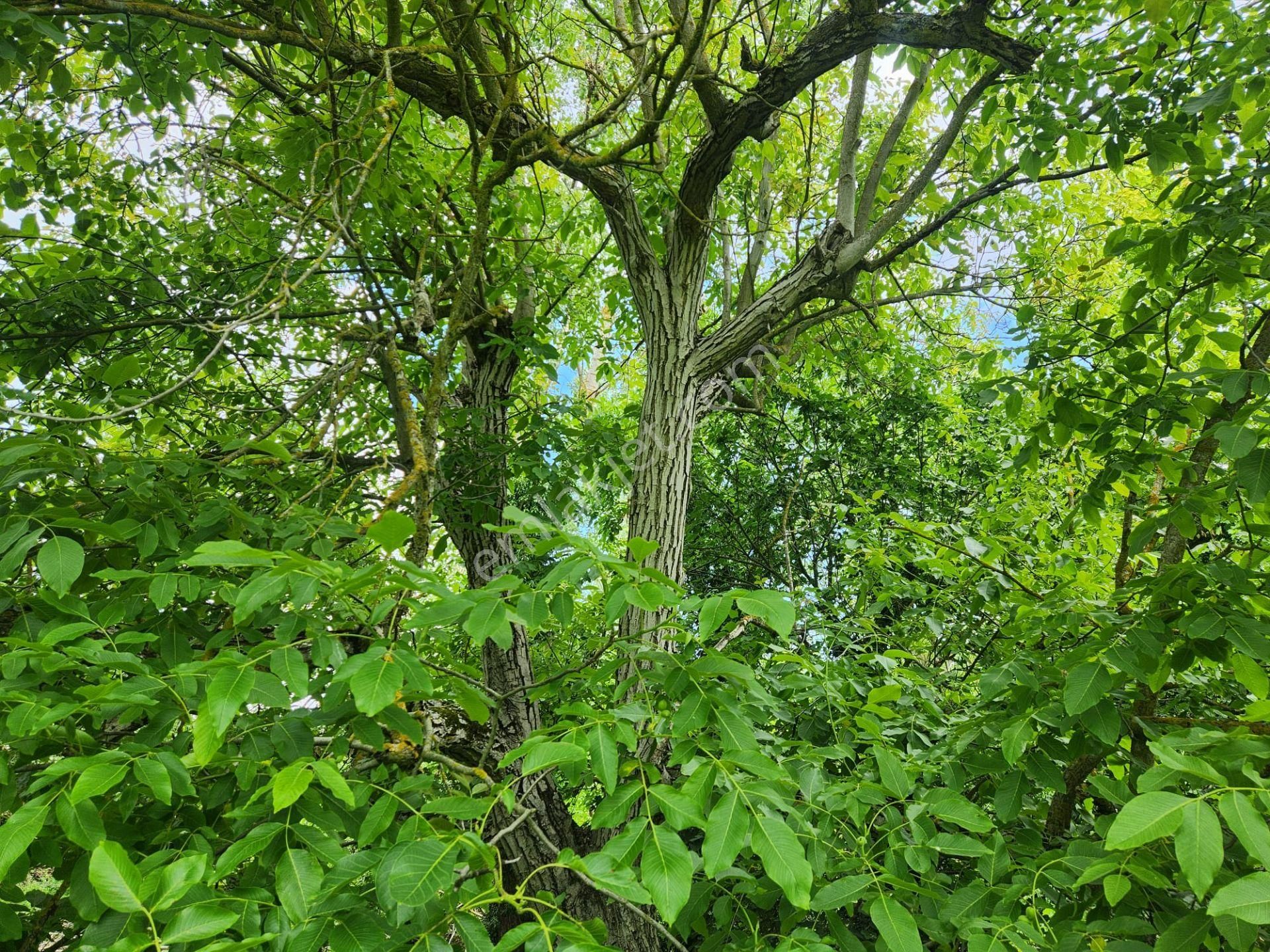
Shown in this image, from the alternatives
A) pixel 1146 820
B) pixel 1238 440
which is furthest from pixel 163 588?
pixel 1238 440

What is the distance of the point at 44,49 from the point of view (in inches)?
93.4

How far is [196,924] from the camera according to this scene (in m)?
0.84

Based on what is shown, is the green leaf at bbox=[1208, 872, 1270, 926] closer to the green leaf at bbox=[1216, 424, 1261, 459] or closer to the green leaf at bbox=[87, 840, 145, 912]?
the green leaf at bbox=[1216, 424, 1261, 459]

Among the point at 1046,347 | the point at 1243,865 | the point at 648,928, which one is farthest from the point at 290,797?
the point at 1046,347

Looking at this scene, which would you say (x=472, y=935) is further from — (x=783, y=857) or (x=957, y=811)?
(x=957, y=811)

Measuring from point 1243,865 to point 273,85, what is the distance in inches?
161

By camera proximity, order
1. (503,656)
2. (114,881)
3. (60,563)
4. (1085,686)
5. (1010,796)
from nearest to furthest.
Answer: (114,881)
(60,563)
(1085,686)
(1010,796)
(503,656)

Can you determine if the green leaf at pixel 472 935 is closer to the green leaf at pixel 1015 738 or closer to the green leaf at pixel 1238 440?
the green leaf at pixel 1015 738

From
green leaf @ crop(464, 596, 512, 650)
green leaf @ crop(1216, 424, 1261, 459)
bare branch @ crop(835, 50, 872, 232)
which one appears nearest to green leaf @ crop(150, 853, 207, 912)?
green leaf @ crop(464, 596, 512, 650)

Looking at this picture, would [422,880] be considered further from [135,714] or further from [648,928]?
[648,928]

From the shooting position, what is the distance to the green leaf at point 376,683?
1.00m

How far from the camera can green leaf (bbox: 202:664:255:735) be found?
3.18 ft

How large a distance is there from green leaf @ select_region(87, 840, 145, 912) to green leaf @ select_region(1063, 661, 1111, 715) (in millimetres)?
1624

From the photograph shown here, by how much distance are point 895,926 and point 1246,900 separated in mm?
499
